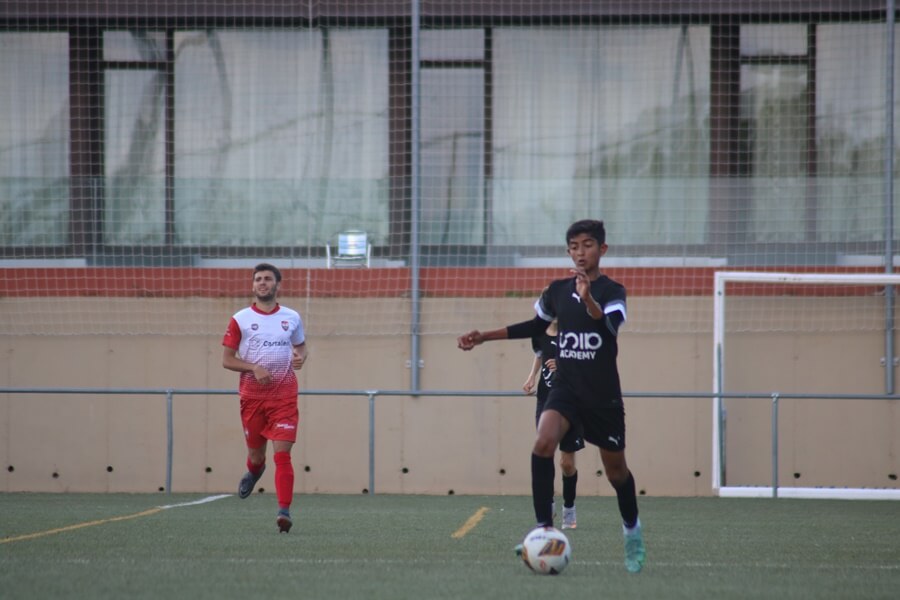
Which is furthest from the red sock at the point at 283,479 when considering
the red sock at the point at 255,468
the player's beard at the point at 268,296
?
the player's beard at the point at 268,296

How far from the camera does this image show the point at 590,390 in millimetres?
6965

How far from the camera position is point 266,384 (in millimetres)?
9672

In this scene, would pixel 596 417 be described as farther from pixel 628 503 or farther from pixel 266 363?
pixel 266 363

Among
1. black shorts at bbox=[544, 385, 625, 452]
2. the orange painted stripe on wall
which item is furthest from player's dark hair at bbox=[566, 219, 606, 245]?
the orange painted stripe on wall

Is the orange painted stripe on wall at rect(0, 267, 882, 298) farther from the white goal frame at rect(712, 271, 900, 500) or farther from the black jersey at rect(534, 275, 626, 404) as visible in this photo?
the black jersey at rect(534, 275, 626, 404)

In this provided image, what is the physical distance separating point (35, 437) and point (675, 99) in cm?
908

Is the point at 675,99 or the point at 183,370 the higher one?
the point at 675,99

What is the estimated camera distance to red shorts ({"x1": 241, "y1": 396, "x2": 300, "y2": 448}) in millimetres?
9617

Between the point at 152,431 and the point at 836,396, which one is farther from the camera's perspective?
the point at 152,431

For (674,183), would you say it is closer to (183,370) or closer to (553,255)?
(553,255)

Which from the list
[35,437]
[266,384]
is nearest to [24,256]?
[35,437]

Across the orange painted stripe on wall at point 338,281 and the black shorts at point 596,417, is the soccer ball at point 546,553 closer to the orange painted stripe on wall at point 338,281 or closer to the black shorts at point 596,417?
the black shorts at point 596,417

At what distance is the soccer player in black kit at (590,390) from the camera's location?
693cm

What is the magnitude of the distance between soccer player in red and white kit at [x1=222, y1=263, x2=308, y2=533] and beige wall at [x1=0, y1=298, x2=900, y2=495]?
6194mm
